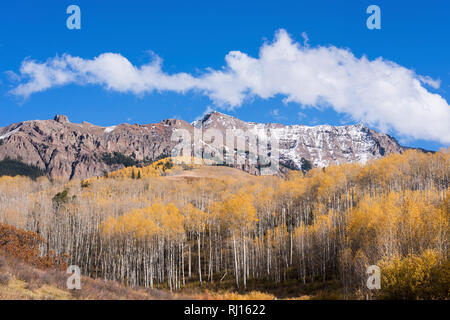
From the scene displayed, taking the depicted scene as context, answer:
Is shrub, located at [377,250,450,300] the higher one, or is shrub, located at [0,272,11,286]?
shrub, located at [0,272,11,286]

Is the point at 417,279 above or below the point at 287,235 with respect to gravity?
above

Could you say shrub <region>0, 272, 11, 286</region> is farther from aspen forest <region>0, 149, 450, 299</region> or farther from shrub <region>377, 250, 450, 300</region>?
shrub <region>377, 250, 450, 300</region>

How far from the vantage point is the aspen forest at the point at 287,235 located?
108ft

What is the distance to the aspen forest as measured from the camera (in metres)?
32.8

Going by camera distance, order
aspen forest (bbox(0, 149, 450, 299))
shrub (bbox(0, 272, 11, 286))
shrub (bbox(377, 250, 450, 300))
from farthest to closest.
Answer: aspen forest (bbox(0, 149, 450, 299)) < shrub (bbox(377, 250, 450, 300)) < shrub (bbox(0, 272, 11, 286))

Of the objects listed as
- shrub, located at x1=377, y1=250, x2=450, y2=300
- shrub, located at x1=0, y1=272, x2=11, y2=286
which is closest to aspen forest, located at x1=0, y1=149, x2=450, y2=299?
shrub, located at x1=377, y1=250, x2=450, y2=300

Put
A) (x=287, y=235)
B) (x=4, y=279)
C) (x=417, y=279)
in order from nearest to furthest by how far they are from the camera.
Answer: (x=4, y=279)
(x=417, y=279)
(x=287, y=235)

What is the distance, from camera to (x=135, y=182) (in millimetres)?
152125

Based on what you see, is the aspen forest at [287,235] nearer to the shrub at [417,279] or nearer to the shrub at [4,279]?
the shrub at [417,279]

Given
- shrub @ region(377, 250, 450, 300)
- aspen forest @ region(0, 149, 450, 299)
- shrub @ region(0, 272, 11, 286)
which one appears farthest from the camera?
aspen forest @ region(0, 149, 450, 299)

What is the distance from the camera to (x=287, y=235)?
67.3m

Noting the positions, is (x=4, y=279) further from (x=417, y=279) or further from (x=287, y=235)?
(x=287, y=235)

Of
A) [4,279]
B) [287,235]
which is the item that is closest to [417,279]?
[4,279]
